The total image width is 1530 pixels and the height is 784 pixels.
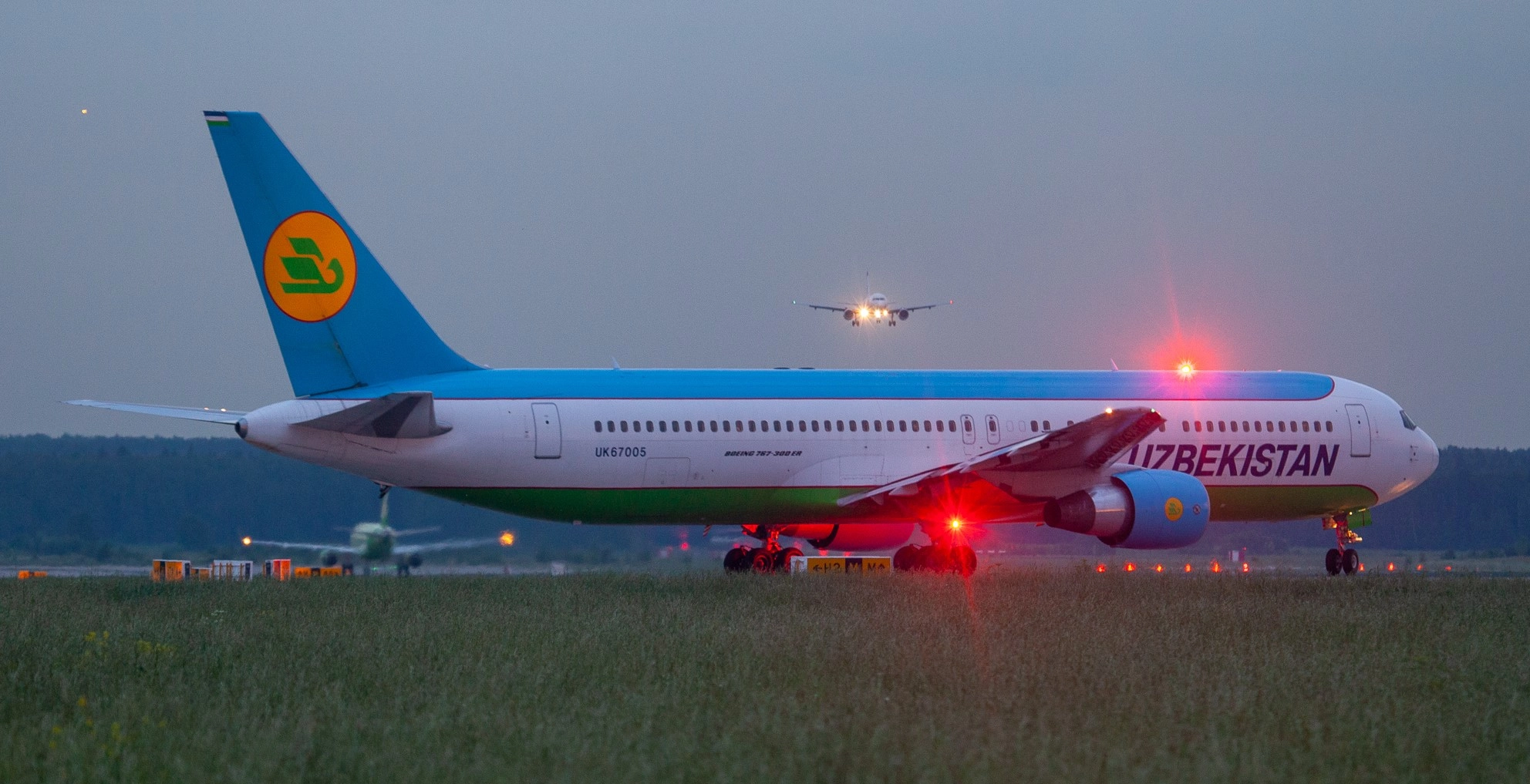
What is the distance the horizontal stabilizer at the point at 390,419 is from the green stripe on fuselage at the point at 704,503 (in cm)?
108

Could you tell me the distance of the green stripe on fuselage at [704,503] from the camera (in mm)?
20703

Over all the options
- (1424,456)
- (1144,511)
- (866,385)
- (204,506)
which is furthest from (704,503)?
(204,506)

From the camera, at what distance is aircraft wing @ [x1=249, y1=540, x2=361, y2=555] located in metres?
30.8

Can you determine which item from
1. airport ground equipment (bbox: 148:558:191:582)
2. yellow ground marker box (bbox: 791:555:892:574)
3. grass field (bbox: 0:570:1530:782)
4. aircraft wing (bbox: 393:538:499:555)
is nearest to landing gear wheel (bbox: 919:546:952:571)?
yellow ground marker box (bbox: 791:555:892:574)

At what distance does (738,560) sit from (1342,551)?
1087 centimetres

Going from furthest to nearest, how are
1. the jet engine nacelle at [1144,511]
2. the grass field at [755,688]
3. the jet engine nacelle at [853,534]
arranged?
the jet engine nacelle at [853,534] < the jet engine nacelle at [1144,511] < the grass field at [755,688]

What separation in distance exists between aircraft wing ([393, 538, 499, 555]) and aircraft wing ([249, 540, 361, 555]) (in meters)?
1.68

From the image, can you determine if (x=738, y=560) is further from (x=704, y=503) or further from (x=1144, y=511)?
(x=1144, y=511)

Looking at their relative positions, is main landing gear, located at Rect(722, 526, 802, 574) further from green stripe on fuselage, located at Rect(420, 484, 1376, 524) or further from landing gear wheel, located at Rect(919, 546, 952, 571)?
landing gear wheel, located at Rect(919, 546, 952, 571)

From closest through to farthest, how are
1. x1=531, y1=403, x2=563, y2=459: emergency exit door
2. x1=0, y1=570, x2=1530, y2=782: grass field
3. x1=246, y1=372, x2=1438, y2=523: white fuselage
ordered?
1. x1=0, y1=570, x2=1530, y2=782: grass field
2. x1=246, y1=372, x2=1438, y2=523: white fuselage
3. x1=531, y1=403, x2=563, y2=459: emergency exit door

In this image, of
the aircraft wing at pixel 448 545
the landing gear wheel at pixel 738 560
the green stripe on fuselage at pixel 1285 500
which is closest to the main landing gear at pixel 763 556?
the landing gear wheel at pixel 738 560

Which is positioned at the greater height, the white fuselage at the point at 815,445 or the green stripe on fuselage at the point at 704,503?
the white fuselage at the point at 815,445

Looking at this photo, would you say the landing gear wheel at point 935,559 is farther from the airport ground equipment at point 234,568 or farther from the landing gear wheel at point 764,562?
the airport ground equipment at point 234,568

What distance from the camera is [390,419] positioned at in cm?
1925
